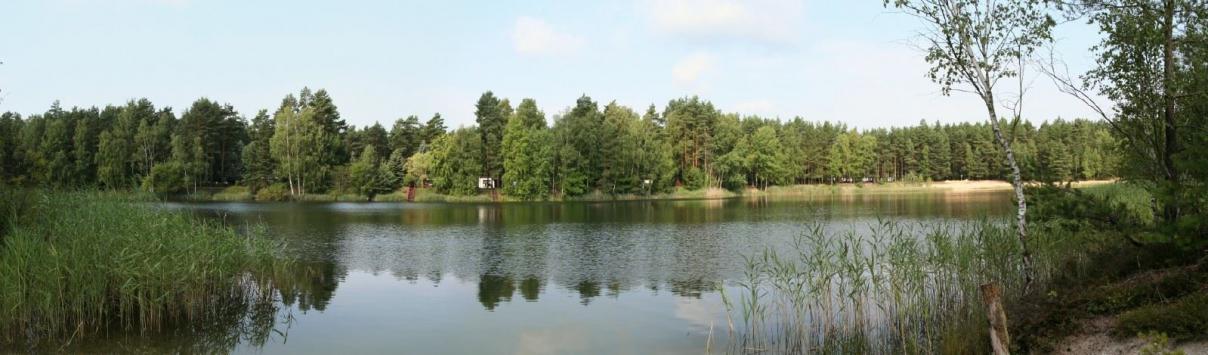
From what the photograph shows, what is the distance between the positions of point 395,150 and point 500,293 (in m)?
71.9

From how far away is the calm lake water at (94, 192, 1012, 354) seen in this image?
41.0ft

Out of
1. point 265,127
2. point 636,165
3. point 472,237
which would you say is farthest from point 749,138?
point 472,237

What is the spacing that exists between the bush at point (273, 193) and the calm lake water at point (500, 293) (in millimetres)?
43797

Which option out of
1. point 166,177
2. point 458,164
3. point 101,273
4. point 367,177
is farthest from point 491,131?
point 101,273

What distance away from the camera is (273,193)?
75.4 metres

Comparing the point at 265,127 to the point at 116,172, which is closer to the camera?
the point at 116,172

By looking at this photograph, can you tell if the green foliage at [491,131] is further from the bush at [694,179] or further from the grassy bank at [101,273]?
the grassy bank at [101,273]

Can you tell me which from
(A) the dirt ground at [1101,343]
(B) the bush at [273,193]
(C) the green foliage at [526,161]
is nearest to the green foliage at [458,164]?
(C) the green foliage at [526,161]

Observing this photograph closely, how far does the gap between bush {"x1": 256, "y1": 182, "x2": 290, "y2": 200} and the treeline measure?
475mm

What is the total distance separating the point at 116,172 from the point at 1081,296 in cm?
9107

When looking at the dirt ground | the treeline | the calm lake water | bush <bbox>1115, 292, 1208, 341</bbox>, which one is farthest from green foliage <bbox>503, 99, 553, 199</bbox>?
bush <bbox>1115, 292, 1208, 341</bbox>

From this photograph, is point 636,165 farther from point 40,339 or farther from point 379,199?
point 40,339

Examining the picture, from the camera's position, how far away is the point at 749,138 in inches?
3939

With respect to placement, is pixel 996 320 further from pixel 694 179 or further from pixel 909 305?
pixel 694 179
